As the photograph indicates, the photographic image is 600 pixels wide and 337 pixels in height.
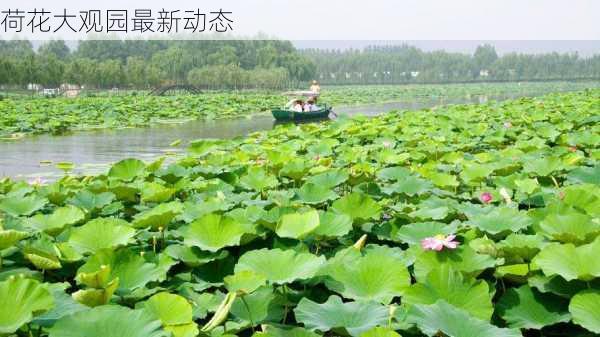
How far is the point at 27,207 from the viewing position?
2.37 meters

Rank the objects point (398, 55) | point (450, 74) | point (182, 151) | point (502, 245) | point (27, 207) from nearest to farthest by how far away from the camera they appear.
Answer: point (502, 245) → point (27, 207) → point (182, 151) → point (450, 74) → point (398, 55)

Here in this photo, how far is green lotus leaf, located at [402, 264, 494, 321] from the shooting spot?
1.43 metres

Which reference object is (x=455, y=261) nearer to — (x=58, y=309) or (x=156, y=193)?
(x=58, y=309)

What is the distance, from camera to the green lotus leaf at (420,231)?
6.24 ft

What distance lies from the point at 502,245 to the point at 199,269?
0.90 meters

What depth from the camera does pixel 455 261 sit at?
1.65 metres

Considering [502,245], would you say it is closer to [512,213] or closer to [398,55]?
[512,213]

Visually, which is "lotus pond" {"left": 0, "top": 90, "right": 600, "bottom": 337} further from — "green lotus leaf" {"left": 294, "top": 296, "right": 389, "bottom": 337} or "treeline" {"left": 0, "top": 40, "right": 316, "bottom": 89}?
"treeline" {"left": 0, "top": 40, "right": 316, "bottom": 89}

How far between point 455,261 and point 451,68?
352 ft

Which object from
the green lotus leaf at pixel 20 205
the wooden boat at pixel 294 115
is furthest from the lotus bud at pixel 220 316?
the wooden boat at pixel 294 115

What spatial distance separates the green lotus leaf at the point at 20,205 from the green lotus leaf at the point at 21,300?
1.16m

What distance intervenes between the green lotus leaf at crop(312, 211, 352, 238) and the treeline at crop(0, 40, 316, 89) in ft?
104

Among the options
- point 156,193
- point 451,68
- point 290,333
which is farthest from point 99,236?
point 451,68

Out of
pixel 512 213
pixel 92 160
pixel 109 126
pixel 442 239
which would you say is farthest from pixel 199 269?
pixel 109 126
